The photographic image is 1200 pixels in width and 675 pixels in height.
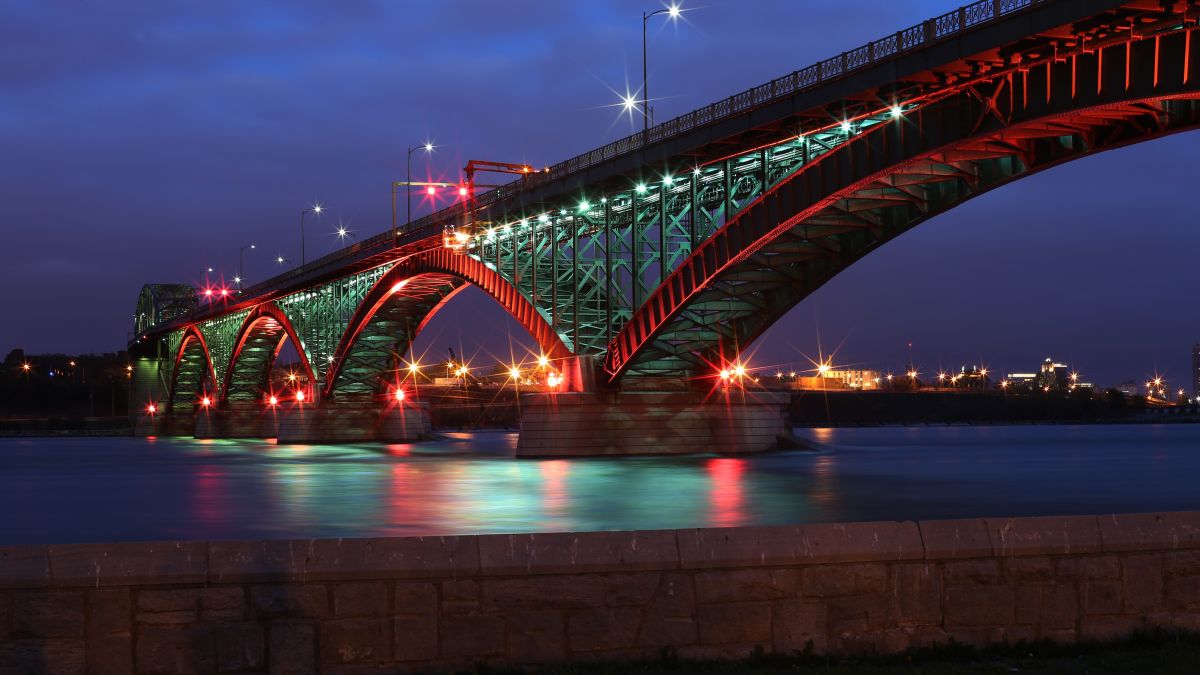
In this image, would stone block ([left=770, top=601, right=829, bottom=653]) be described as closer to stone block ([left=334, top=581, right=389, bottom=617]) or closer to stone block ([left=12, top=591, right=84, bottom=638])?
stone block ([left=334, top=581, right=389, bottom=617])

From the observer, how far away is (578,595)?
937 cm

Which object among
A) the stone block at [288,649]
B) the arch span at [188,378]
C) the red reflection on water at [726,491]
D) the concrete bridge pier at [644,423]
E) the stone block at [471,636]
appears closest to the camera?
the stone block at [288,649]

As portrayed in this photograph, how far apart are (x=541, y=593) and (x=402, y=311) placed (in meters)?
86.8

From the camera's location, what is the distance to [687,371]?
193 ft

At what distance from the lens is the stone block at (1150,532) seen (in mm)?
10117

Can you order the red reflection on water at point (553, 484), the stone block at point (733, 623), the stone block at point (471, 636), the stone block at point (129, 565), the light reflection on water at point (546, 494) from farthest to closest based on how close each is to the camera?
the red reflection on water at point (553, 484) < the light reflection on water at point (546, 494) < the stone block at point (733, 623) < the stone block at point (471, 636) < the stone block at point (129, 565)

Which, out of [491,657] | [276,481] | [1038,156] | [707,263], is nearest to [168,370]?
[276,481]

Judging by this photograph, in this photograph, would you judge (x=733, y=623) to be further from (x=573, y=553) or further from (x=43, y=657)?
(x=43, y=657)

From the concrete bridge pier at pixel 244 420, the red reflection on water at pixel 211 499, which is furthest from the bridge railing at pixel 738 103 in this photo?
the concrete bridge pier at pixel 244 420

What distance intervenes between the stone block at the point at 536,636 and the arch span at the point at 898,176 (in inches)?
1011

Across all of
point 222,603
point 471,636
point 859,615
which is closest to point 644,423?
point 859,615

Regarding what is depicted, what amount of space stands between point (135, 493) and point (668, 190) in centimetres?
2549

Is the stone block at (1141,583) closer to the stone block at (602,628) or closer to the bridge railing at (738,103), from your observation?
the stone block at (602,628)

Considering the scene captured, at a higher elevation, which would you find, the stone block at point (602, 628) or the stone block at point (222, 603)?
the stone block at point (222, 603)
